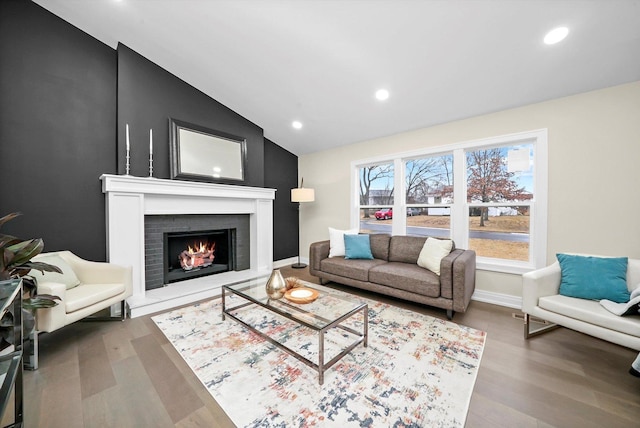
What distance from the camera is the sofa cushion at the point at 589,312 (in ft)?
5.55

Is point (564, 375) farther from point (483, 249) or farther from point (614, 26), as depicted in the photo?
point (614, 26)

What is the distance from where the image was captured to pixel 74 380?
1665 millimetres

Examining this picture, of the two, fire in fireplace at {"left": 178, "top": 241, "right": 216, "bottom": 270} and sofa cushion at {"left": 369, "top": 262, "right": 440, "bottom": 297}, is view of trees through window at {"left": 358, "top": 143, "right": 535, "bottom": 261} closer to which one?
sofa cushion at {"left": 369, "top": 262, "right": 440, "bottom": 297}

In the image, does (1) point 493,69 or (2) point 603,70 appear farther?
(1) point 493,69

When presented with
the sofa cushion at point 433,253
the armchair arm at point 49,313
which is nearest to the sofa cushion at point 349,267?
the sofa cushion at point 433,253

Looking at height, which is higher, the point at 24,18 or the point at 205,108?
the point at 24,18

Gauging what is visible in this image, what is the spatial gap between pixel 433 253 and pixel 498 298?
1003 millimetres

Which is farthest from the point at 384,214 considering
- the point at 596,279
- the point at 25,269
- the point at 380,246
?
the point at 25,269

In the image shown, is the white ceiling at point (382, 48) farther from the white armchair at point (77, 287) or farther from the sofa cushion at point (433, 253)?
the white armchair at point (77, 287)

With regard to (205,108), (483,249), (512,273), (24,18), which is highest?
(24,18)

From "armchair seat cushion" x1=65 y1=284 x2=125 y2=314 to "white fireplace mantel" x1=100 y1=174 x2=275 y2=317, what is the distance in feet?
1.13

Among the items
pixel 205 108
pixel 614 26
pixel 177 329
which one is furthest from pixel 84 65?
pixel 614 26

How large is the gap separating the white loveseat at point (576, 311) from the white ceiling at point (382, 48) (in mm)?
1870

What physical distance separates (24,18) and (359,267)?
14.6ft
